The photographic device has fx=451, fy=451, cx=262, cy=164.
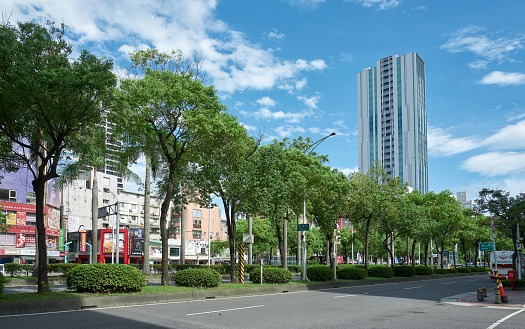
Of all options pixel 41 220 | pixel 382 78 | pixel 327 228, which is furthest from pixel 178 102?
pixel 382 78

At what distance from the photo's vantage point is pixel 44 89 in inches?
617

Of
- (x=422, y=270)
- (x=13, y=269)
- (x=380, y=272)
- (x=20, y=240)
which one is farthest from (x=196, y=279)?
(x=20, y=240)

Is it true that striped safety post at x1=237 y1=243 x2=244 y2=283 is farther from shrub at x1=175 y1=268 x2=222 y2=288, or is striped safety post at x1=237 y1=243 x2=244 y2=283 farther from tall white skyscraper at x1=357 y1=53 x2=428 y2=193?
tall white skyscraper at x1=357 y1=53 x2=428 y2=193

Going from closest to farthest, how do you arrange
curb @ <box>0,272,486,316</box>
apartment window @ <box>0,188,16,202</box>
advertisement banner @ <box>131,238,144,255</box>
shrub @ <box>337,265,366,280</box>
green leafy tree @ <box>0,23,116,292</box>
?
curb @ <box>0,272,486,316</box>
green leafy tree @ <box>0,23,116,292</box>
shrub @ <box>337,265,366,280</box>
advertisement banner @ <box>131,238,144,255</box>
apartment window @ <box>0,188,16,202</box>

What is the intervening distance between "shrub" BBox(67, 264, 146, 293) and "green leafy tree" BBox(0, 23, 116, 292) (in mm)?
999

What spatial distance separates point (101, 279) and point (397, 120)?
167 meters

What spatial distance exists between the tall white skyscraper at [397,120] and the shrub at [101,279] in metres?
158

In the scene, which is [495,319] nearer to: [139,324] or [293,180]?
[139,324]

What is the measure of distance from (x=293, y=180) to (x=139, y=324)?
2088 centimetres

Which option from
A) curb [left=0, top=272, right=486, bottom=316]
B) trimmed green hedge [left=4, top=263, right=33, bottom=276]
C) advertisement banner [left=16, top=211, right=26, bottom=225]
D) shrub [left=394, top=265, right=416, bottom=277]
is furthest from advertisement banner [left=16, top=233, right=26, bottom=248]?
curb [left=0, top=272, right=486, bottom=316]

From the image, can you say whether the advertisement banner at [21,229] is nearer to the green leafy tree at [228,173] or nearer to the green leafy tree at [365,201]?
the green leafy tree at [228,173]

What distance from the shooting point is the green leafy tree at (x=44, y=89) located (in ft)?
49.7

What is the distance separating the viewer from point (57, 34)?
652 inches

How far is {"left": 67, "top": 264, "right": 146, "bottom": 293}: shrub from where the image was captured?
52.9 ft
